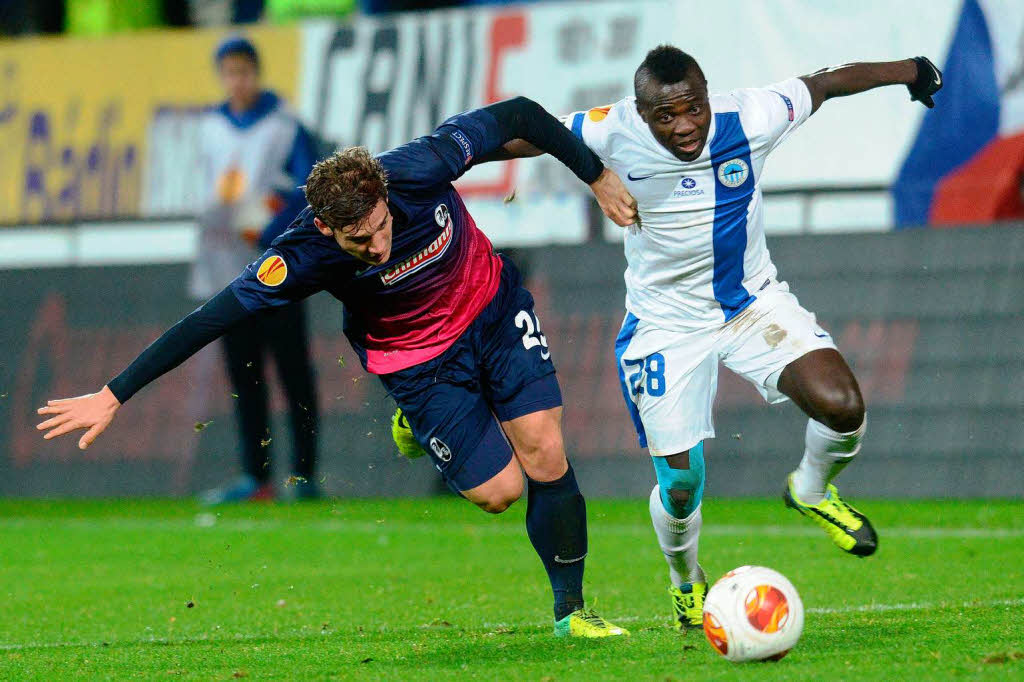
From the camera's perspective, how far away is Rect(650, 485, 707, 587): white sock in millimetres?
6723

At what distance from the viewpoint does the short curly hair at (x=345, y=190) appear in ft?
19.0

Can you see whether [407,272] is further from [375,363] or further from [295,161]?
[295,161]

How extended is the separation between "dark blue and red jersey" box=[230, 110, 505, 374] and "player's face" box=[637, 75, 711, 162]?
689mm

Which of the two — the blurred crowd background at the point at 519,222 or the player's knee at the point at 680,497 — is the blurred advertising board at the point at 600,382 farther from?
the player's knee at the point at 680,497

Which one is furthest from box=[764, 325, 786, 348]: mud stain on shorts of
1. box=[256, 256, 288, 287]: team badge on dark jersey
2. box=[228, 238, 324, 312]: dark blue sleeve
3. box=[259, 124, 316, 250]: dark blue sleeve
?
box=[259, 124, 316, 250]: dark blue sleeve

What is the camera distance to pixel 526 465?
673 cm

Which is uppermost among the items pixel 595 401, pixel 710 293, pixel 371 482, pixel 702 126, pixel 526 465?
pixel 702 126

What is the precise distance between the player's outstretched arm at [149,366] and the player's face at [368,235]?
0.48m

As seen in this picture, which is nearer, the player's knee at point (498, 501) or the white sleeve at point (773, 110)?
the player's knee at point (498, 501)

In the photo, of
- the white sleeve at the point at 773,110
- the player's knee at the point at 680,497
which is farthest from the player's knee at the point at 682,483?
the white sleeve at the point at 773,110

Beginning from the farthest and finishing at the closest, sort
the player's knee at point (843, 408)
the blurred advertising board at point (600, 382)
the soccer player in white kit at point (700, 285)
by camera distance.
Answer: the blurred advertising board at point (600, 382) → the soccer player in white kit at point (700, 285) → the player's knee at point (843, 408)

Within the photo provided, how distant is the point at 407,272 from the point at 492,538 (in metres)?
4.55

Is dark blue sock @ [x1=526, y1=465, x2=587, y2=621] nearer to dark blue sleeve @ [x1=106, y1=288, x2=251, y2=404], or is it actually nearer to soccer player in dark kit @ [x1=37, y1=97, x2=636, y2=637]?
soccer player in dark kit @ [x1=37, y1=97, x2=636, y2=637]

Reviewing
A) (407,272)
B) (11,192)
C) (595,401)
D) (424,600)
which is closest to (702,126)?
(407,272)
